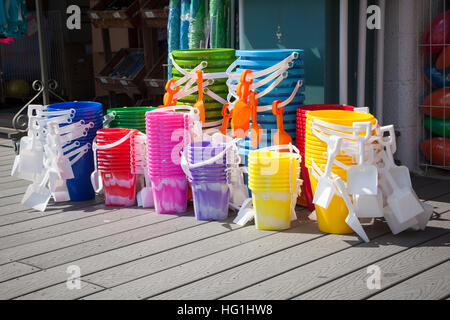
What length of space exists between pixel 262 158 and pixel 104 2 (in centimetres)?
418

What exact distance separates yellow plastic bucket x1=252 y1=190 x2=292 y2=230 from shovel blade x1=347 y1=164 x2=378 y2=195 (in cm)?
35

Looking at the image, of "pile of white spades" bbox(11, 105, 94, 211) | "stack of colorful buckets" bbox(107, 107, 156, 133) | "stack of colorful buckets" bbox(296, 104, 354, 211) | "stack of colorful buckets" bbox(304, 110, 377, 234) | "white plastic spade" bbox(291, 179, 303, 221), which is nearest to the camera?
"stack of colorful buckets" bbox(304, 110, 377, 234)

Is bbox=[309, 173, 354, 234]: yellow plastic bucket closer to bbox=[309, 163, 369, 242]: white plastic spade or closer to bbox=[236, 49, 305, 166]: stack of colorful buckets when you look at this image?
bbox=[309, 163, 369, 242]: white plastic spade

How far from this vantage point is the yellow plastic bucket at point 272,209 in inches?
129

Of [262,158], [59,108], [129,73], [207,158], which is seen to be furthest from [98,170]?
[129,73]

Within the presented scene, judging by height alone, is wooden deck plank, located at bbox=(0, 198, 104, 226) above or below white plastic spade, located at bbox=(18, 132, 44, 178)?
below

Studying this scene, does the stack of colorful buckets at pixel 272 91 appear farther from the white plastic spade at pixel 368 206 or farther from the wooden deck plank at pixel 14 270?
the wooden deck plank at pixel 14 270

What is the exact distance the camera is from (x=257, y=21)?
428 centimetres

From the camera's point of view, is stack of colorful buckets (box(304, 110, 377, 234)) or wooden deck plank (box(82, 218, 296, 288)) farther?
stack of colorful buckets (box(304, 110, 377, 234))

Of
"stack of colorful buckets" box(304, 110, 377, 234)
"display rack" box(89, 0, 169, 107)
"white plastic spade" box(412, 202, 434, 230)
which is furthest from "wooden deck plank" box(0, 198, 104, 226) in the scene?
"display rack" box(89, 0, 169, 107)

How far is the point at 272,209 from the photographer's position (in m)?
3.29

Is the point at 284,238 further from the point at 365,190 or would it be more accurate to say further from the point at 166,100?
the point at 166,100

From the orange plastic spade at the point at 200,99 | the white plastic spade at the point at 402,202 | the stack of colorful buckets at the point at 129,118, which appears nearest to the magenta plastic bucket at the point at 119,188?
the stack of colorful buckets at the point at 129,118

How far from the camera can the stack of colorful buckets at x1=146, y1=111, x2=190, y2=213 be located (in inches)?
142
